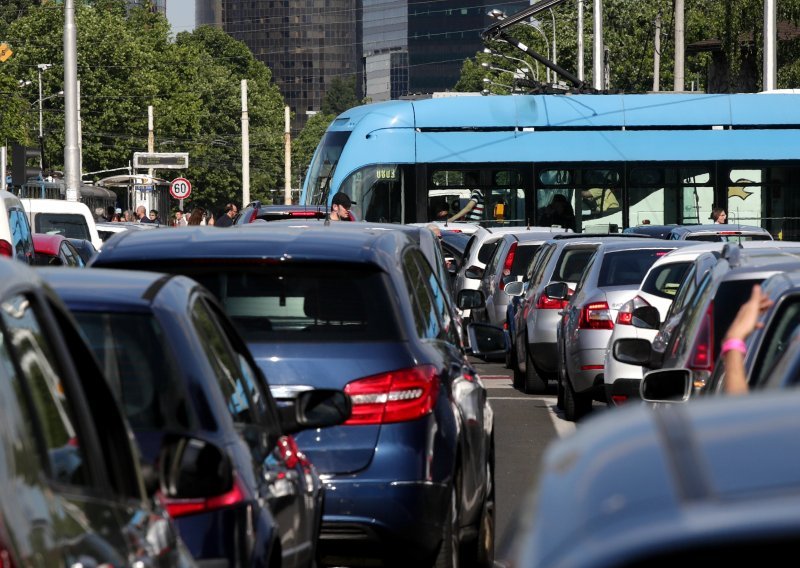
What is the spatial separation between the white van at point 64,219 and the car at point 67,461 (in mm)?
25420

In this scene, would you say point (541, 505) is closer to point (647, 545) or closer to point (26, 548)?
point (647, 545)

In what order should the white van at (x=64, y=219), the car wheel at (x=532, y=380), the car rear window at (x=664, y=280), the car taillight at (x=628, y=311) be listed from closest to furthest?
the car taillight at (x=628, y=311) < the car rear window at (x=664, y=280) < the car wheel at (x=532, y=380) < the white van at (x=64, y=219)

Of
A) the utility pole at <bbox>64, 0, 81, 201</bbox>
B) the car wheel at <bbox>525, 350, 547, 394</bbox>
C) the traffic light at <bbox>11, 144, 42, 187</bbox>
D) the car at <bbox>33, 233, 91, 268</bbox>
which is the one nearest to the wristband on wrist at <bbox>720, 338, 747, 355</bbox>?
the car wheel at <bbox>525, 350, 547, 394</bbox>

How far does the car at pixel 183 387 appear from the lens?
15.0ft

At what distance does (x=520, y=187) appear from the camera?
111 ft

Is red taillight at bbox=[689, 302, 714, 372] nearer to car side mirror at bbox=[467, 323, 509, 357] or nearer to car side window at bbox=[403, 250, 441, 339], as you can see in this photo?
car side window at bbox=[403, 250, 441, 339]

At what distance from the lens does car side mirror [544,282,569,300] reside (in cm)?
1700

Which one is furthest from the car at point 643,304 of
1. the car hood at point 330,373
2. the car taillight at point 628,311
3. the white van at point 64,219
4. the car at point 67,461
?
the white van at point 64,219

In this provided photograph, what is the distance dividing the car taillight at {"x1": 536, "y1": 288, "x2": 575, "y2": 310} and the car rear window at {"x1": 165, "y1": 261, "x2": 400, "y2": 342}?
34.1 feet

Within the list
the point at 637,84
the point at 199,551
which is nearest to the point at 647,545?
the point at 199,551

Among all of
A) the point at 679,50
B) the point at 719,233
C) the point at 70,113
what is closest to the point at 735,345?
the point at 719,233

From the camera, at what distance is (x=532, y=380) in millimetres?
17469

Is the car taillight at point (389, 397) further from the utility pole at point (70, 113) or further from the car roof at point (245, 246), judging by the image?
the utility pole at point (70, 113)

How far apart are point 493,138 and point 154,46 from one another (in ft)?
241
